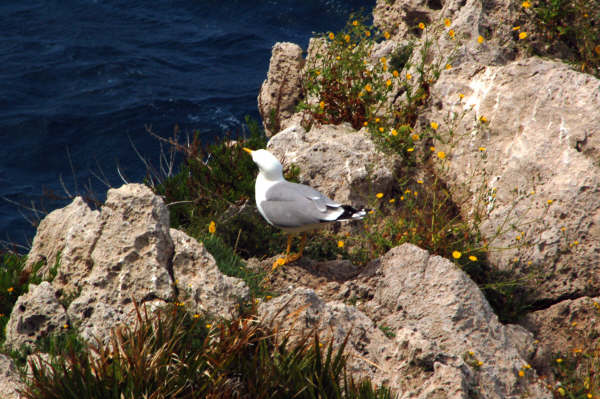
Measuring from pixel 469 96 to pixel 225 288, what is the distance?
359 cm

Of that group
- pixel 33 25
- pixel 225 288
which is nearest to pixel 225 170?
pixel 225 288

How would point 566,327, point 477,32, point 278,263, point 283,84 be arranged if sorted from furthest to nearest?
point 283,84
point 477,32
point 278,263
point 566,327

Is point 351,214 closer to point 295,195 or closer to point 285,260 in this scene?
point 295,195

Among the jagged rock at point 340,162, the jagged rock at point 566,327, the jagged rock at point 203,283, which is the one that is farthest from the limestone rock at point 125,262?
the jagged rock at point 566,327

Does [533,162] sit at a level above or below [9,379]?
above

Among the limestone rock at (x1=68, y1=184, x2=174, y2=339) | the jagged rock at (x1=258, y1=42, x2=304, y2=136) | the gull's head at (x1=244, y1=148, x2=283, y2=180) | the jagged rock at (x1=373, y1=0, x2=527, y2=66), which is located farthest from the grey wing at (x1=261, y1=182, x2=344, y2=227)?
the jagged rock at (x1=258, y1=42, x2=304, y2=136)

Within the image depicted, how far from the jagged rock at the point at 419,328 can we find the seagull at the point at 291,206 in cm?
57

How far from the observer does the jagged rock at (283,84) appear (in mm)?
9121

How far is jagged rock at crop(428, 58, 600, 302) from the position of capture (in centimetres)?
530

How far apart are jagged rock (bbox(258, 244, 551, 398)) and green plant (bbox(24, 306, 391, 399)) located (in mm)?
186

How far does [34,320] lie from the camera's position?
4.22m

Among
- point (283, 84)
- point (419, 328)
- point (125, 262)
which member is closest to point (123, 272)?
point (125, 262)

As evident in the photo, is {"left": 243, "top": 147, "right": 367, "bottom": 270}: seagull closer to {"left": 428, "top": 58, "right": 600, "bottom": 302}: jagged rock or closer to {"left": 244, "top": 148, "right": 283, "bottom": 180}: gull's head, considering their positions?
{"left": 244, "top": 148, "right": 283, "bottom": 180}: gull's head

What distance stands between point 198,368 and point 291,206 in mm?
1771
